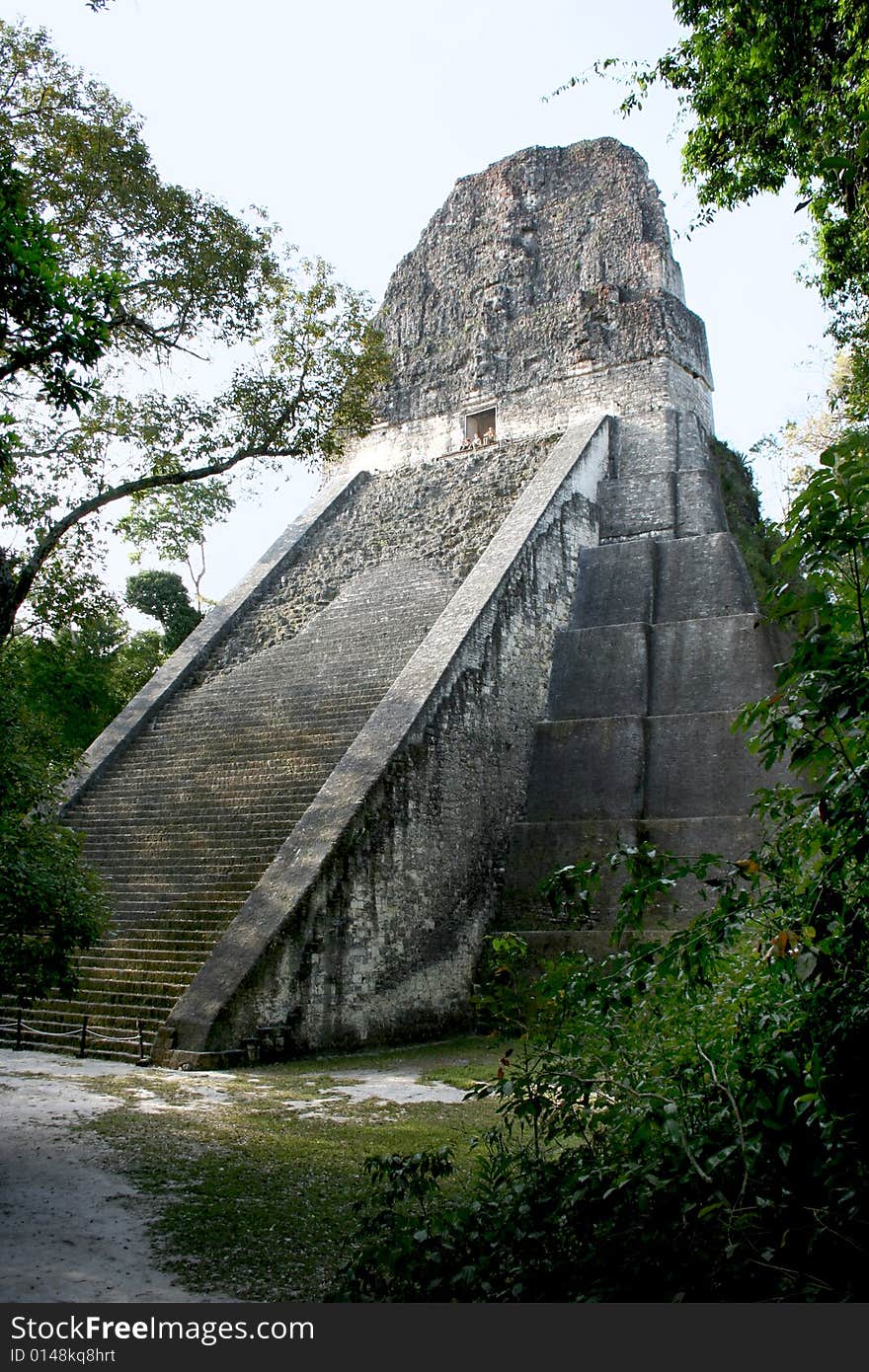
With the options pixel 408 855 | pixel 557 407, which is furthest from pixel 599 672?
pixel 557 407

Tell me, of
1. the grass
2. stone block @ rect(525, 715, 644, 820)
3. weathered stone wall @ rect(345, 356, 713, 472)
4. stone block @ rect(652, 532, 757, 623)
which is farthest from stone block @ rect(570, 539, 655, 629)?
the grass

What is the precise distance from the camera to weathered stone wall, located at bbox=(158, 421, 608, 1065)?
7.85 m

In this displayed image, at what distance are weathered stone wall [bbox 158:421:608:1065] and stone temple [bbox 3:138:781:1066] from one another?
1.3 inches

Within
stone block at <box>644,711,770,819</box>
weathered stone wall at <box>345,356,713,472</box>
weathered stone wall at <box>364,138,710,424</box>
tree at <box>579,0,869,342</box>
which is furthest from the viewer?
weathered stone wall at <box>364,138,710,424</box>

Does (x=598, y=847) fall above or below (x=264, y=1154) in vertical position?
above

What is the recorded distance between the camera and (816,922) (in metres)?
2.36

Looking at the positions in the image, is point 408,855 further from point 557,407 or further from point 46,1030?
point 557,407

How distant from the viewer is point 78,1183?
440 centimetres

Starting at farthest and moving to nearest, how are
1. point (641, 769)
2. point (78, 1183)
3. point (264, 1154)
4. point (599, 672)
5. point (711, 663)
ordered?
point (599, 672) < point (711, 663) < point (641, 769) < point (264, 1154) < point (78, 1183)

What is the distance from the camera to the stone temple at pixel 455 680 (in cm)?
859

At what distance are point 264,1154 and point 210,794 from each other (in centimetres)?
635

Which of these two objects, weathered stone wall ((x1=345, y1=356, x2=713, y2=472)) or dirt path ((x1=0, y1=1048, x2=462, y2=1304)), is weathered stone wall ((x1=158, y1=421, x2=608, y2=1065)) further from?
weathered stone wall ((x1=345, y1=356, x2=713, y2=472))

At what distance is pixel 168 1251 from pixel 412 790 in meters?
6.07

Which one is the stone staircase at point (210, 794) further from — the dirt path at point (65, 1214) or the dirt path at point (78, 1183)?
the dirt path at point (65, 1214)
